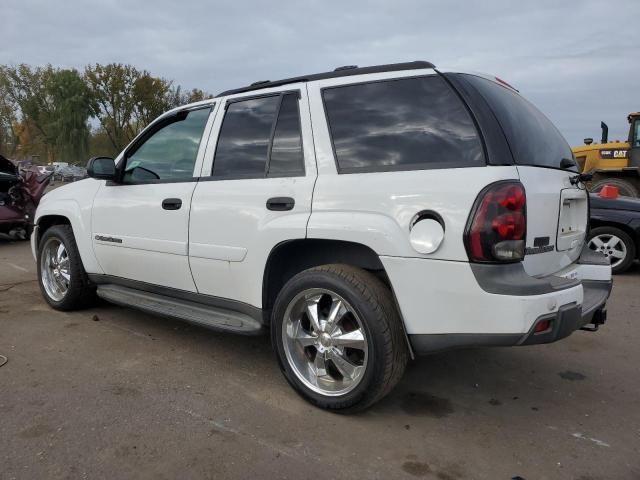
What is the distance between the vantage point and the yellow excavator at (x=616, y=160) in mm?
11586

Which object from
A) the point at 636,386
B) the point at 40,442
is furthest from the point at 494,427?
the point at 40,442

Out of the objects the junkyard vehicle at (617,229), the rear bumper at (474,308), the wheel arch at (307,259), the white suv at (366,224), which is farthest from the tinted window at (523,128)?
the junkyard vehicle at (617,229)

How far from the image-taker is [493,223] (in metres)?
2.43

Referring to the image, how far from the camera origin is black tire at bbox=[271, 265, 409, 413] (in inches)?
106

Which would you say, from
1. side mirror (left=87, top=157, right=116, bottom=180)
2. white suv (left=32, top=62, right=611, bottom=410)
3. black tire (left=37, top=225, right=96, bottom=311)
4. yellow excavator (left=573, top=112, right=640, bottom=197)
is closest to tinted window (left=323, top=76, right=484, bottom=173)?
white suv (left=32, top=62, right=611, bottom=410)

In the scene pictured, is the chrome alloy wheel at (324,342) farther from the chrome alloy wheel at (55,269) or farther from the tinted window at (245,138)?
the chrome alloy wheel at (55,269)

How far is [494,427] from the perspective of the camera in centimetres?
288

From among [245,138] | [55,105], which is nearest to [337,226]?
[245,138]

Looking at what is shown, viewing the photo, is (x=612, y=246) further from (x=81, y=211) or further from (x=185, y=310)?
(x=81, y=211)

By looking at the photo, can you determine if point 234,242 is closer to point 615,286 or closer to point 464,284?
point 464,284

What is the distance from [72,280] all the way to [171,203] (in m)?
1.66

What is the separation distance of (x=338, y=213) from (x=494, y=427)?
1.47 m

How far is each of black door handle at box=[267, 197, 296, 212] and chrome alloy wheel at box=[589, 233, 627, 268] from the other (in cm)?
548

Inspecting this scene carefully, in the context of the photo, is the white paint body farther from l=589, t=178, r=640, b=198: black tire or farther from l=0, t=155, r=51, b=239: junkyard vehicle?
l=589, t=178, r=640, b=198: black tire
